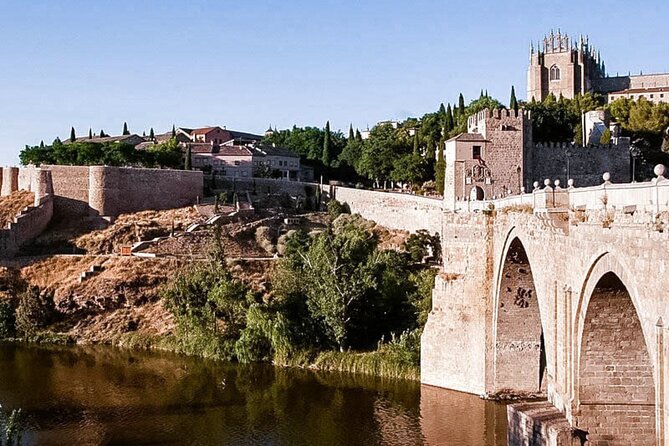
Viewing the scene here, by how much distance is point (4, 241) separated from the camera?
3994cm

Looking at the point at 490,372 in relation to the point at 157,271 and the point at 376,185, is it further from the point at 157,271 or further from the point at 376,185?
the point at 376,185

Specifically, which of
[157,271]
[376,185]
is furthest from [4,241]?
[376,185]

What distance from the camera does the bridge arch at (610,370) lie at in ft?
37.5

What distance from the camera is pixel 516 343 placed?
21.2 meters

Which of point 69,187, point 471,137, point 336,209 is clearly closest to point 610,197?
point 471,137

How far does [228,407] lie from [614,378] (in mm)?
13593

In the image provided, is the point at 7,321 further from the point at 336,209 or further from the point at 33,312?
the point at 336,209

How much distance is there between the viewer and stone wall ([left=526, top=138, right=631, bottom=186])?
109 ft

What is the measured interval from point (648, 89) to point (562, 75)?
9.10 m

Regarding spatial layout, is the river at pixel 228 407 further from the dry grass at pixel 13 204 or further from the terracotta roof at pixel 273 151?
the terracotta roof at pixel 273 151

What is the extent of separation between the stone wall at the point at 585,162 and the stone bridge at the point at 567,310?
1231cm

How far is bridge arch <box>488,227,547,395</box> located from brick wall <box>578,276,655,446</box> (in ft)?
27.9

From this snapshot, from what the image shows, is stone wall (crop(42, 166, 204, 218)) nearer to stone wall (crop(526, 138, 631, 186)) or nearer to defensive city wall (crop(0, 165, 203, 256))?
defensive city wall (crop(0, 165, 203, 256))

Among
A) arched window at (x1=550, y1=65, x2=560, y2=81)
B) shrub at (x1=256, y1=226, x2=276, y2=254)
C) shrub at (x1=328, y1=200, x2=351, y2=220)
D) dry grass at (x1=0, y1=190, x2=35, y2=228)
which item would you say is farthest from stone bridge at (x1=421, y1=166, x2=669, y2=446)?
arched window at (x1=550, y1=65, x2=560, y2=81)
